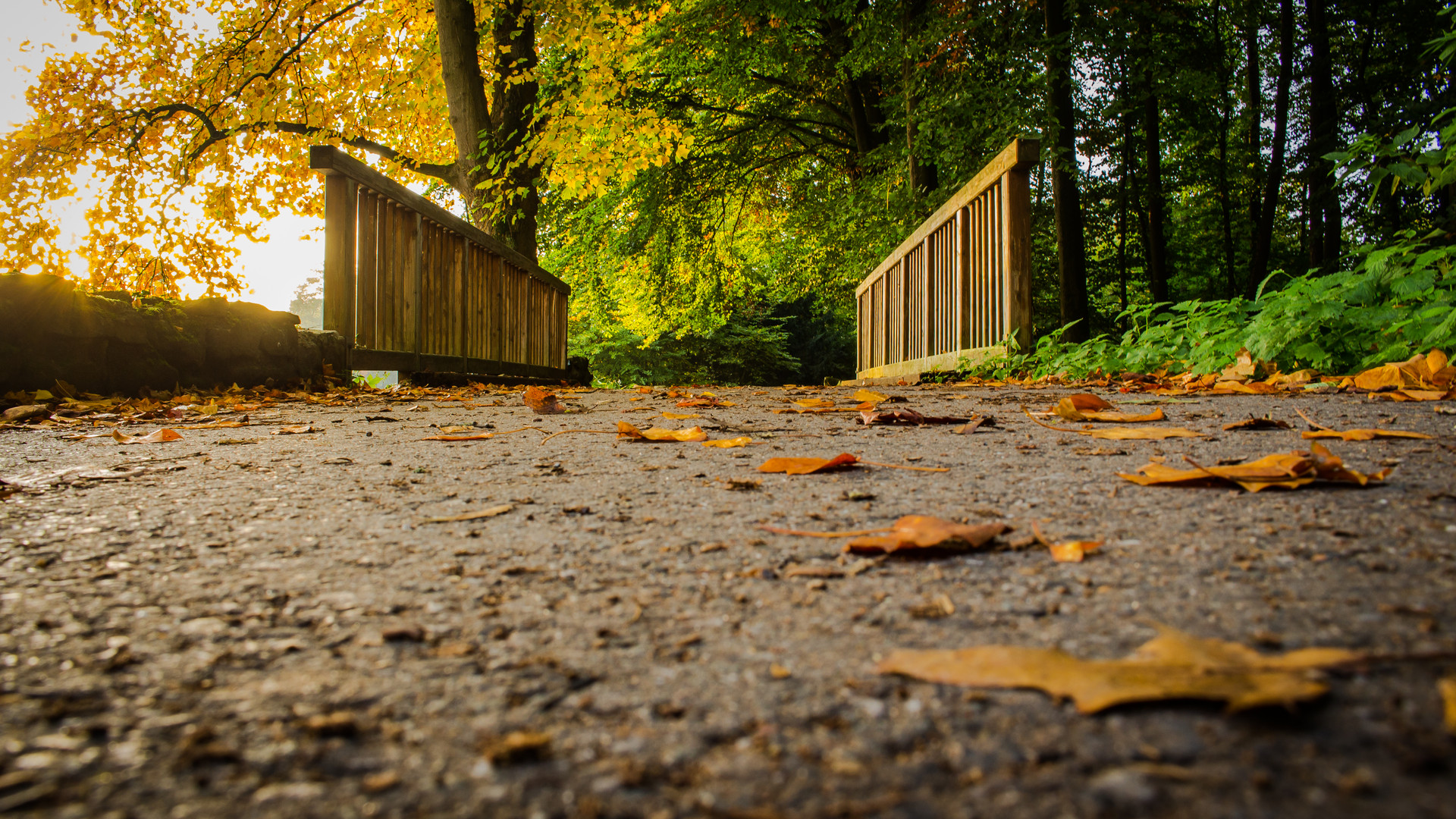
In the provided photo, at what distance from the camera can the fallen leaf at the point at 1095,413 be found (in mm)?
2264

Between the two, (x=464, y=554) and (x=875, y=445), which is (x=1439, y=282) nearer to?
(x=875, y=445)

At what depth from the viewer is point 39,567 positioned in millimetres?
1005

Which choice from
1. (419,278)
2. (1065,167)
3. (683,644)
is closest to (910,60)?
(1065,167)

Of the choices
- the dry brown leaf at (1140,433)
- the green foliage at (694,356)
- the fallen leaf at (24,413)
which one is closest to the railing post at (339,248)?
the fallen leaf at (24,413)

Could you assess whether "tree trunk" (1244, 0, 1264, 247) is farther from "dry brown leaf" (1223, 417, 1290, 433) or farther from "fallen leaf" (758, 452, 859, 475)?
"fallen leaf" (758, 452, 859, 475)

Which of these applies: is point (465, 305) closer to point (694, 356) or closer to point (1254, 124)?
point (694, 356)

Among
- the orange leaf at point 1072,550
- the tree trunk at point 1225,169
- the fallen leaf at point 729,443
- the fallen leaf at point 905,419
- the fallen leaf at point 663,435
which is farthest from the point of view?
the tree trunk at point 1225,169

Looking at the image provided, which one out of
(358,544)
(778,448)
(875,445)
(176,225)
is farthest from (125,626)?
(176,225)

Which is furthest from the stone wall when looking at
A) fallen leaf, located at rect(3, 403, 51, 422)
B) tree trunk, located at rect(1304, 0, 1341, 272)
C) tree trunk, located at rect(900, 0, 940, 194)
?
tree trunk, located at rect(1304, 0, 1341, 272)

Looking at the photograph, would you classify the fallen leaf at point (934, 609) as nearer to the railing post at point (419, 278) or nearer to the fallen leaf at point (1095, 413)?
the fallen leaf at point (1095, 413)

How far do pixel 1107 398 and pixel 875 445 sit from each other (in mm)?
1486

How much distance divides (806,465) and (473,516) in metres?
0.72

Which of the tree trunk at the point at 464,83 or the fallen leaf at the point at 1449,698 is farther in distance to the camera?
the tree trunk at the point at 464,83

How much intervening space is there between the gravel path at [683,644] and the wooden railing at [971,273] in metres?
3.68
